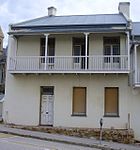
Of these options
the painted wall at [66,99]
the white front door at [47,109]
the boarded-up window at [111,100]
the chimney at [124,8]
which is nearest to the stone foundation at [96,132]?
the painted wall at [66,99]

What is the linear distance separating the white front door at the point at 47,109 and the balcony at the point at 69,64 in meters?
2.20

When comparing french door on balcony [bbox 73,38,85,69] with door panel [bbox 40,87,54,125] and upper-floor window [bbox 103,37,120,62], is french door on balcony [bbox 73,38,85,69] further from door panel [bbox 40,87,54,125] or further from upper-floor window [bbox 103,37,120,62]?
door panel [bbox 40,87,54,125]

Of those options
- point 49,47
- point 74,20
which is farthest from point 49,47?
point 74,20

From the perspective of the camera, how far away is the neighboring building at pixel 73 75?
2009 centimetres

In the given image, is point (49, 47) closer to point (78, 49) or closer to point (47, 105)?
point (78, 49)

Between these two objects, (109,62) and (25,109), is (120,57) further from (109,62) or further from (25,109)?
(25,109)

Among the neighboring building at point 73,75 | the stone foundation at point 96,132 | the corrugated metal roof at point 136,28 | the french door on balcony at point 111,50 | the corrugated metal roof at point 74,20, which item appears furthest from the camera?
the corrugated metal roof at point 74,20

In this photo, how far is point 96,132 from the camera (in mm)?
18922

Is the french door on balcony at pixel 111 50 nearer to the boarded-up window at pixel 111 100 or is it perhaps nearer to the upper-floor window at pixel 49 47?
the boarded-up window at pixel 111 100

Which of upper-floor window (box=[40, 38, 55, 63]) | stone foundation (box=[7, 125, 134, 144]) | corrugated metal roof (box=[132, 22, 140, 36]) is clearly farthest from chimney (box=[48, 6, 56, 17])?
stone foundation (box=[7, 125, 134, 144])

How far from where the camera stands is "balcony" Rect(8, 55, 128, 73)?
19922 millimetres

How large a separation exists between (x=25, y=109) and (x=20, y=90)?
1.41 m

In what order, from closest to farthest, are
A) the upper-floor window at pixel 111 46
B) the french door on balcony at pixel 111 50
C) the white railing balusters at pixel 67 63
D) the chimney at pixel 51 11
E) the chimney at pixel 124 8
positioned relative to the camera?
the white railing balusters at pixel 67 63 → the french door on balcony at pixel 111 50 → the upper-floor window at pixel 111 46 → the chimney at pixel 124 8 → the chimney at pixel 51 11

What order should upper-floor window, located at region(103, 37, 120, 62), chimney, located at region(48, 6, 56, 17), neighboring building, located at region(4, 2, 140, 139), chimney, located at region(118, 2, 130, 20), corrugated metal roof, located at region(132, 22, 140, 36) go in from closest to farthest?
neighboring building, located at region(4, 2, 140, 139) < upper-floor window, located at region(103, 37, 120, 62) < corrugated metal roof, located at region(132, 22, 140, 36) < chimney, located at region(118, 2, 130, 20) < chimney, located at region(48, 6, 56, 17)
